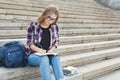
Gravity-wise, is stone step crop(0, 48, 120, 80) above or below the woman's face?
below

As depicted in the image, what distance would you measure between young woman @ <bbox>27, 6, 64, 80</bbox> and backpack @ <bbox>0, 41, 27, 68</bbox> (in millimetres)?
114

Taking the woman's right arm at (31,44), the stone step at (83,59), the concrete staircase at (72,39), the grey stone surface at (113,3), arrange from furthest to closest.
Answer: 1. the grey stone surface at (113,3)
2. the concrete staircase at (72,39)
3. the stone step at (83,59)
4. the woman's right arm at (31,44)

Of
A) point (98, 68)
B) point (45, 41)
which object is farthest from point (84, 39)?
point (45, 41)

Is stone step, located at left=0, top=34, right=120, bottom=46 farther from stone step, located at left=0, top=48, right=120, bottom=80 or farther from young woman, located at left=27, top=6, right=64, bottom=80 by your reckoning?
young woman, located at left=27, top=6, right=64, bottom=80

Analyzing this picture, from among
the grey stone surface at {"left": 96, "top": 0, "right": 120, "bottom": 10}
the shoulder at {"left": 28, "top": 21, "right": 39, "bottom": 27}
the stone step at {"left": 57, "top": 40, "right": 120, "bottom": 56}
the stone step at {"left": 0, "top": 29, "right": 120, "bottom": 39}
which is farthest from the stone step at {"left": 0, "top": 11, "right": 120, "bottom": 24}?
the grey stone surface at {"left": 96, "top": 0, "right": 120, "bottom": 10}

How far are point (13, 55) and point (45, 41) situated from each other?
0.55 meters

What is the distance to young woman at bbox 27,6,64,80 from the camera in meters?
3.25

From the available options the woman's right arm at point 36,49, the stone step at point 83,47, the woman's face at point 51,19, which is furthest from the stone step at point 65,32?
the woman's face at point 51,19

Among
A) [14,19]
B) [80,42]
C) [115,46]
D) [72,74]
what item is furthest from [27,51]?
[115,46]

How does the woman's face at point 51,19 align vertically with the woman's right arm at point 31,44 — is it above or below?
above

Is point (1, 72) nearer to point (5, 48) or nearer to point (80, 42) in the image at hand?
point (5, 48)

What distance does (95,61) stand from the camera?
493 cm

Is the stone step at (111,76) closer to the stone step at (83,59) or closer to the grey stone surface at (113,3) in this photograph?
the stone step at (83,59)

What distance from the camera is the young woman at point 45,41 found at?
128 inches
